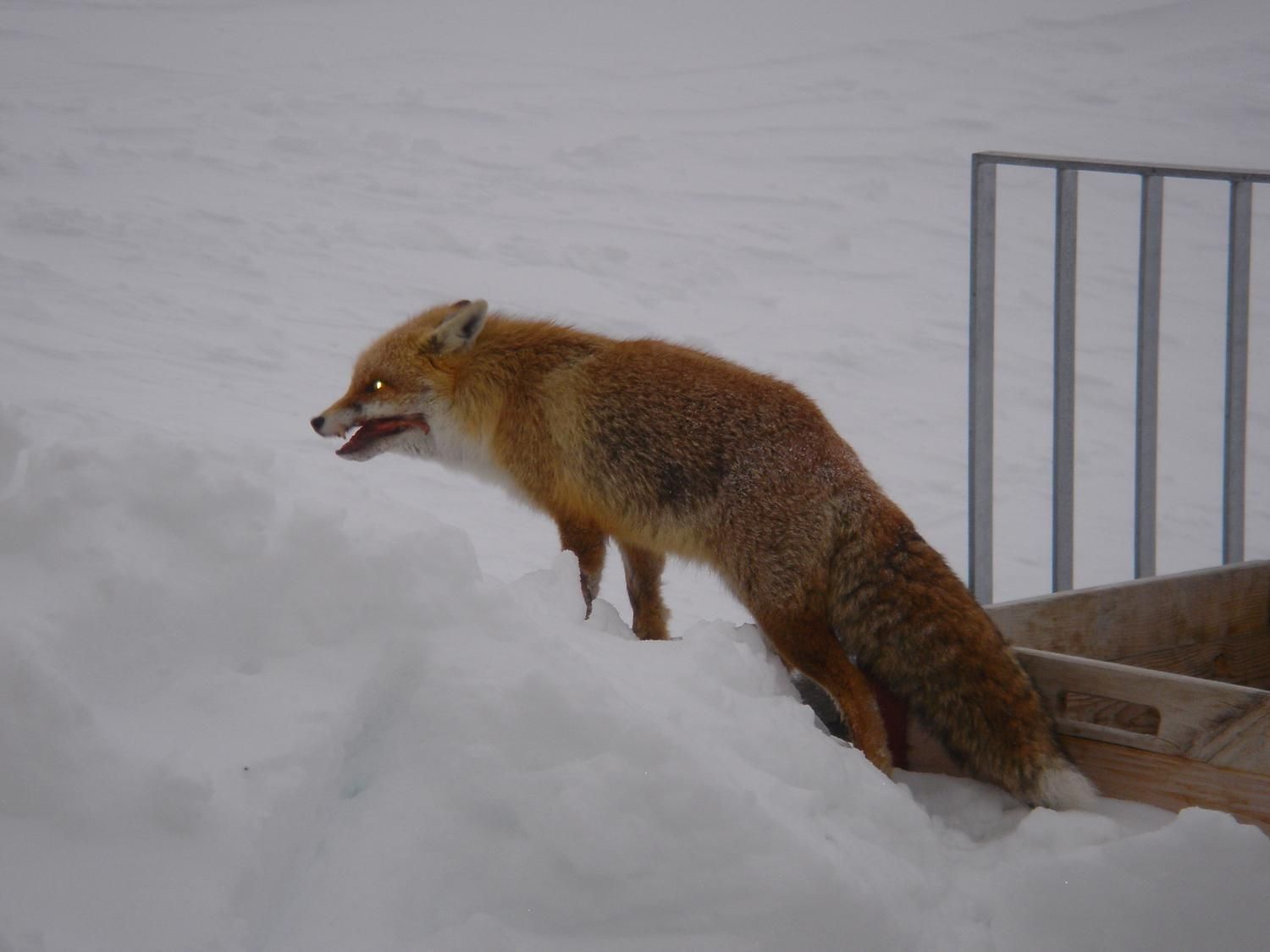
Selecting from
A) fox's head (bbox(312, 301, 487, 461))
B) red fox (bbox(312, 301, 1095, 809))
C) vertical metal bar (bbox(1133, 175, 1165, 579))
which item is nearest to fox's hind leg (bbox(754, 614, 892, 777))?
red fox (bbox(312, 301, 1095, 809))

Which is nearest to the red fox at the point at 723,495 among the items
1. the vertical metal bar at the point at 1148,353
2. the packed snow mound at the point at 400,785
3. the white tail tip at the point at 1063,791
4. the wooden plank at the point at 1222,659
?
the white tail tip at the point at 1063,791

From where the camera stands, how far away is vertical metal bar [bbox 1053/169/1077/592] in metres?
3.08

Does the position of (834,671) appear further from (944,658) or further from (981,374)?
Answer: (981,374)

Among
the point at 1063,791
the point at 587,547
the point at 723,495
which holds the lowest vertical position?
the point at 1063,791

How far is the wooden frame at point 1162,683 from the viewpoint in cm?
180

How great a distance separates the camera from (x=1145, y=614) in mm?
2605

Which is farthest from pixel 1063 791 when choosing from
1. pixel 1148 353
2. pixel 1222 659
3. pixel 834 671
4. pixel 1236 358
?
pixel 1236 358

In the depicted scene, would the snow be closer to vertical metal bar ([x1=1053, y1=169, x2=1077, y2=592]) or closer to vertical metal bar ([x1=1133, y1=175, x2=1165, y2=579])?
vertical metal bar ([x1=1053, y1=169, x2=1077, y2=592])

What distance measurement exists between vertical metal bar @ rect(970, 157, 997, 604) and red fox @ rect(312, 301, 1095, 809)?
32.6 inches

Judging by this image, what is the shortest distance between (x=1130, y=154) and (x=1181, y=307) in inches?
41.8

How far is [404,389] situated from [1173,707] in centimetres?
170

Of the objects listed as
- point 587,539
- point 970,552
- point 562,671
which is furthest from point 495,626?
point 970,552

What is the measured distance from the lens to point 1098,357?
709 centimetres

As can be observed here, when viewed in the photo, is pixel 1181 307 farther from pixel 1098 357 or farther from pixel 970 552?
pixel 970 552
